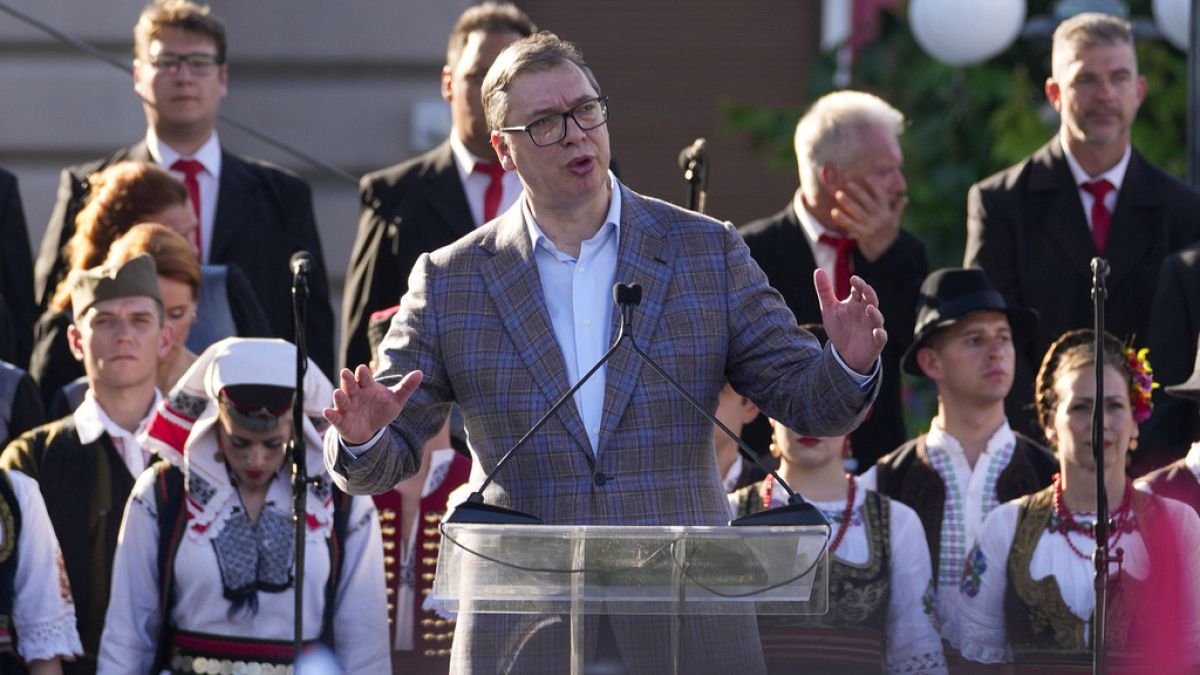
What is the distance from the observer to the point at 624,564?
12.5 feet

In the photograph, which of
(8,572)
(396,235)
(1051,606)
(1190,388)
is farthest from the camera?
(396,235)

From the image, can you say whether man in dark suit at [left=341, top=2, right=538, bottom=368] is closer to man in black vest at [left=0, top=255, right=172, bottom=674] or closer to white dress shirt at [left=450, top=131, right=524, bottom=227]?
white dress shirt at [left=450, top=131, right=524, bottom=227]

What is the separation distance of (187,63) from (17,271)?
85cm

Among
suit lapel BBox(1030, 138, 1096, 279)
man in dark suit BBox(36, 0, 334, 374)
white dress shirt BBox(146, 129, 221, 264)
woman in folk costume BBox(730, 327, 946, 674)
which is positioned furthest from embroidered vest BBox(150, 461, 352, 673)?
suit lapel BBox(1030, 138, 1096, 279)

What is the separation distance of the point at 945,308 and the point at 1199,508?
95cm

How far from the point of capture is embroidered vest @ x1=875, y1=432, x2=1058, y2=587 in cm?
636

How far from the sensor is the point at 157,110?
7.55 m

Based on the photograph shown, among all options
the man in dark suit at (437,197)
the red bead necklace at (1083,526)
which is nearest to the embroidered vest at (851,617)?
the red bead necklace at (1083,526)

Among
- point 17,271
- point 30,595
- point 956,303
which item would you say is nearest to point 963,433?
point 956,303

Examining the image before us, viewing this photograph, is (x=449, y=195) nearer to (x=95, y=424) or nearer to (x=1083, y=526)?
(x=95, y=424)

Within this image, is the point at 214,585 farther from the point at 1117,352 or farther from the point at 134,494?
the point at 1117,352

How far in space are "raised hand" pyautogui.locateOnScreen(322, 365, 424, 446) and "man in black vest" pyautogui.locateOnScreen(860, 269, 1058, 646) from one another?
8.26 feet

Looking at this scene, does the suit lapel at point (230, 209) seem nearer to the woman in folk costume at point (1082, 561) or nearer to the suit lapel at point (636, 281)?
the woman in folk costume at point (1082, 561)

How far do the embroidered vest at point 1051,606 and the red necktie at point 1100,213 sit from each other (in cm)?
127
